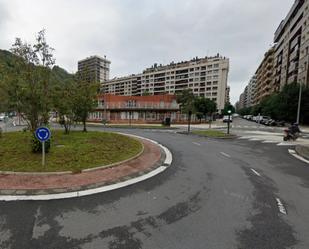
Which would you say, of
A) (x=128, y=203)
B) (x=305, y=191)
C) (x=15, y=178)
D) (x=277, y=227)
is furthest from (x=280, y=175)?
(x=15, y=178)

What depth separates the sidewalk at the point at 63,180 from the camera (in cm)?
565

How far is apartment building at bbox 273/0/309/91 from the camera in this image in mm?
46156

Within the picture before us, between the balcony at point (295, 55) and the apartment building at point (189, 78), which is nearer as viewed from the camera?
the balcony at point (295, 55)

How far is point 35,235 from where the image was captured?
11.6ft

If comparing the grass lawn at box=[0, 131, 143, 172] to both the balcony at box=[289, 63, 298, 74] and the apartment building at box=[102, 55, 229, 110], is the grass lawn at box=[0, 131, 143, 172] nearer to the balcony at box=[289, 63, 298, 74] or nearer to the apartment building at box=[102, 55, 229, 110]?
the balcony at box=[289, 63, 298, 74]

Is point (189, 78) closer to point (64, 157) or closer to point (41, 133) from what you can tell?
point (64, 157)

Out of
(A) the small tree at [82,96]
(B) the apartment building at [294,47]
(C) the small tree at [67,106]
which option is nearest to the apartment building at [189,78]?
(B) the apartment building at [294,47]

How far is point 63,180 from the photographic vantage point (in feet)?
21.1

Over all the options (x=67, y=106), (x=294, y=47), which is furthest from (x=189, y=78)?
(x=67, y=106)

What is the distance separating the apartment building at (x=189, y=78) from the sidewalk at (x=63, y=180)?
83.1 metres

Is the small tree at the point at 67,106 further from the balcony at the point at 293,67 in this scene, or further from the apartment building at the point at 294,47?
the balcony at the point at 293,67

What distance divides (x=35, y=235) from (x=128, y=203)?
2057 mm

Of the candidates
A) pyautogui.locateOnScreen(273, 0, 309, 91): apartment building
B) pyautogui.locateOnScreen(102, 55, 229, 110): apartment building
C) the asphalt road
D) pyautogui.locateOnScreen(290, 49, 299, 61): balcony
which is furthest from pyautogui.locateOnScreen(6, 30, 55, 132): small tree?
pyautogui.locateOnScreen(102, 55, 229, 110): apartment building

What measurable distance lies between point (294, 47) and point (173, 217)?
66.1 m
